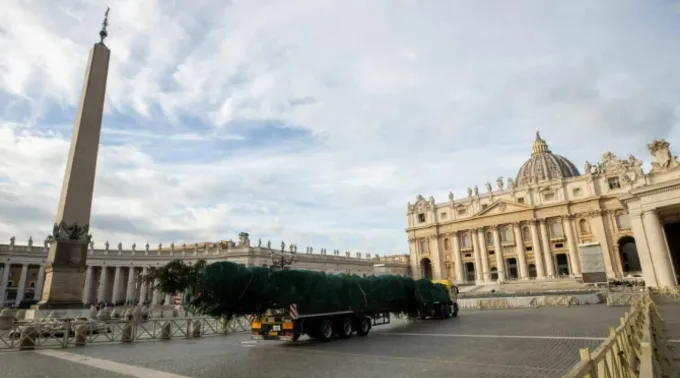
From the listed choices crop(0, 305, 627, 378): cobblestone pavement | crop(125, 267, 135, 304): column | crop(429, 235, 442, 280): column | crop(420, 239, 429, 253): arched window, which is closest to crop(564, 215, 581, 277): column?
crop(429, 235, 442, 280): column

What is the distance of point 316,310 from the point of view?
15906 millimetres

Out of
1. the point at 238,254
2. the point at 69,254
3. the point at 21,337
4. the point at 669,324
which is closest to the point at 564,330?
the point at 669,324

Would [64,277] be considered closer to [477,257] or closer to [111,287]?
[111,287]

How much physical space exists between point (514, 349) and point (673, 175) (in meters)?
33.6

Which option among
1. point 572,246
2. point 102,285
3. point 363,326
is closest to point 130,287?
point 102,285

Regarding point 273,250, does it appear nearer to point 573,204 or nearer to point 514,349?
point 573,204

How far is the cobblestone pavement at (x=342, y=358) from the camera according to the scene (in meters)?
9.15

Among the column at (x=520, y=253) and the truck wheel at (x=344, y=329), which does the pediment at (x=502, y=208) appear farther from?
the truck wheel at (x=344, y=329)

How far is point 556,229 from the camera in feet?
227

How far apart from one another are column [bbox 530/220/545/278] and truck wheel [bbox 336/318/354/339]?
60788mm

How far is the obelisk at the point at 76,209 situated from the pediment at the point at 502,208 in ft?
224

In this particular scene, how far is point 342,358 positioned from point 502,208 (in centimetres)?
6965

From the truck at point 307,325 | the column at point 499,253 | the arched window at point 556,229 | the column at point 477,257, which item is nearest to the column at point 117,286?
the truck at point 307,325

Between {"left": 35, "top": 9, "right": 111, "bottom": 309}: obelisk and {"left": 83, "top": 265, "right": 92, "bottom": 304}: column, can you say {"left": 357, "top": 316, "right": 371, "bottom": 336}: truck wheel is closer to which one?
{"left": 35, "top": 9, "right": 111, "bottom": 309}: obelisk
